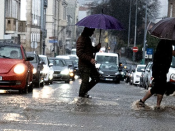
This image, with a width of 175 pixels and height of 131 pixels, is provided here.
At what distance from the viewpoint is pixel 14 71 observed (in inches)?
637

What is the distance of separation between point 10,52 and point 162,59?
20.2ft

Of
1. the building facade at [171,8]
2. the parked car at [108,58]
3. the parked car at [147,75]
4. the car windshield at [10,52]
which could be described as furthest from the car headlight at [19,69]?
the building facade at [171,8]

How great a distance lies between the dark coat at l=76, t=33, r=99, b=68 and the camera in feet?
45.3

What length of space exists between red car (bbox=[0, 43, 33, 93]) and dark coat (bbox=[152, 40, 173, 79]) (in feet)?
16.0

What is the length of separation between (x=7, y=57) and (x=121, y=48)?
90.1 meters

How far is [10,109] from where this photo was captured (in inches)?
418

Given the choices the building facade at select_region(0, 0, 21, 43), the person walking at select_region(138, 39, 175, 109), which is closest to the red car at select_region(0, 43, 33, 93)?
the person walking at select_region(138, 39, 175, 109)

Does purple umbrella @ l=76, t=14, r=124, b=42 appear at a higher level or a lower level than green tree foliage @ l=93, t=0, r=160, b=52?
lower

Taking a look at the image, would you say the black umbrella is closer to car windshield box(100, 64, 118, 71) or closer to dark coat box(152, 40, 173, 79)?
dark coat box(152, 40, 173, 79)

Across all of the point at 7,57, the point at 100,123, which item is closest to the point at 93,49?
the point at 7,57

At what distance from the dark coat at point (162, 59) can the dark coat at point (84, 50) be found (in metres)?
1.87

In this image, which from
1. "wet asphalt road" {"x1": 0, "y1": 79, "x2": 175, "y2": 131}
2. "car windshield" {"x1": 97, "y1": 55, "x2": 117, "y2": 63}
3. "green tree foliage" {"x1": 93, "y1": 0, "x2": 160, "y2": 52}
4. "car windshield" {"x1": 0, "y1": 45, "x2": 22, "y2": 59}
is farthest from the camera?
"green tree foliage" {"x1": 93, "y1": 0, "x2": 160, "y2": 52}

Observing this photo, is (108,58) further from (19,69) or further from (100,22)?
(100,22)

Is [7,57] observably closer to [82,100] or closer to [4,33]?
[82,100]
